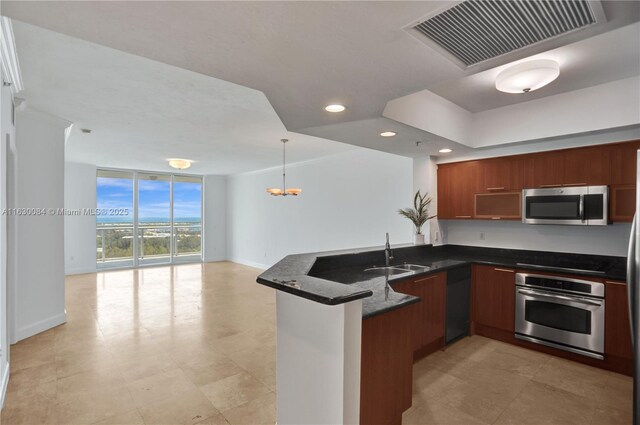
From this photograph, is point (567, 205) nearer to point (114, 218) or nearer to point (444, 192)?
point (444, 192)

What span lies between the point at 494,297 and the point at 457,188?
150 centimetres

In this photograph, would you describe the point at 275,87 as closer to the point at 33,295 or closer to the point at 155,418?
the point at 155,418

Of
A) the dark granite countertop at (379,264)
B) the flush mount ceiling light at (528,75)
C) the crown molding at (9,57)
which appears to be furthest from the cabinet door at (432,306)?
the crown molding at (9,57)

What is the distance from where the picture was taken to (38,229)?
4129 mm

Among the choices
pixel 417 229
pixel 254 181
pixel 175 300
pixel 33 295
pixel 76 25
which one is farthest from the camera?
pixel 254 181

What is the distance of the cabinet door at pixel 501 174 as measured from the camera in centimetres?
386

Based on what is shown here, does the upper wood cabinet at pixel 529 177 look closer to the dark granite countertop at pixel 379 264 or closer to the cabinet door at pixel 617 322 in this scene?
the dark granite countertop at pixel 379 264

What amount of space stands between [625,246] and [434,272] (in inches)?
79.9

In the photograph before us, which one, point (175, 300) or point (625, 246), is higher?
point (625, 246)

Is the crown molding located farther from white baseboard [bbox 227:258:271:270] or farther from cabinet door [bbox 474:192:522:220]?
white baseboard [bbox 227:258:271:270]

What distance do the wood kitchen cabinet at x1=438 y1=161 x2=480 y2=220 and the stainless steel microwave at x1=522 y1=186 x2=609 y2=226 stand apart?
2.18ft

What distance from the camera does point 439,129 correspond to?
134 inches

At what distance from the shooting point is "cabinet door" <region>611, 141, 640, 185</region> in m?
3.09


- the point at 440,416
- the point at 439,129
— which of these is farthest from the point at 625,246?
the point at 440,416
